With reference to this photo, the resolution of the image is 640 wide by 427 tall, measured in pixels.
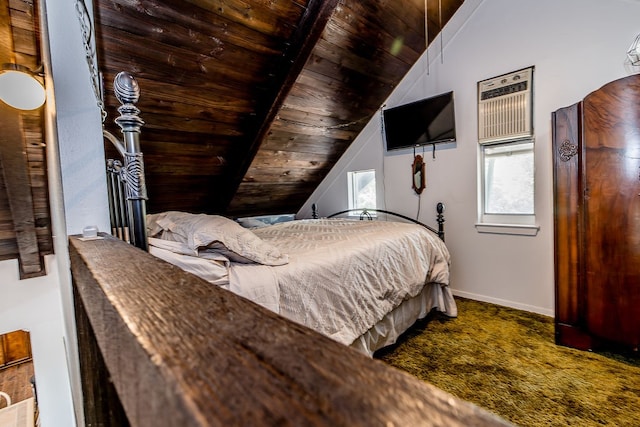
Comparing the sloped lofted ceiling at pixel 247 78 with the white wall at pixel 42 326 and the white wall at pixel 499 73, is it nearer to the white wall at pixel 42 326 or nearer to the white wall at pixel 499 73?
the white wall at pixel 499 73

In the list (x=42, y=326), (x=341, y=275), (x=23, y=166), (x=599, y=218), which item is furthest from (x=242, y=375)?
(x=42, y=326)

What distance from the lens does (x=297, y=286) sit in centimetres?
145

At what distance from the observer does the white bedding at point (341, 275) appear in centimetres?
134

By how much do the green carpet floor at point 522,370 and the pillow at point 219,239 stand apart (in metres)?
1.24

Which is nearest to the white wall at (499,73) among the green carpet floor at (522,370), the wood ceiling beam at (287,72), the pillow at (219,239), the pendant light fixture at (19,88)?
the green carpet floor at (522,370)

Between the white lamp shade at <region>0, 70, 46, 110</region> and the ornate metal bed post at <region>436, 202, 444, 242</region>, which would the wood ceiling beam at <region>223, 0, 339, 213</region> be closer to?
the white lamp shade at <region>0, 70, 46, 110</region>

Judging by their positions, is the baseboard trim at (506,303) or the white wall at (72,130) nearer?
the white wall at (72,130)

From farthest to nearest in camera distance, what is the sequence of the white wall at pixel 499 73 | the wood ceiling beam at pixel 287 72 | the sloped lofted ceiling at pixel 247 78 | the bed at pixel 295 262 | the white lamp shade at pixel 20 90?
the wood ceiling beam at pixel 287 72, the white wall at pixel 499 73, the sloped lofted ceiling at pixel 247 78, the white lamp shade at pixel 20 90, the bed at pixel 295 262

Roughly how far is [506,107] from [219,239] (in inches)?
107

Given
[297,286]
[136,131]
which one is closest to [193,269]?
[297,286]

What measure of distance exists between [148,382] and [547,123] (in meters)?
3.14

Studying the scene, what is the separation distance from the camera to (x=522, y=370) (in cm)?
183

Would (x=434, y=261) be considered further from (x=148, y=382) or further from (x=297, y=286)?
(x=148, y=382)

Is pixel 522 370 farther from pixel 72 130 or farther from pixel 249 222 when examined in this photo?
pixel 249 222
